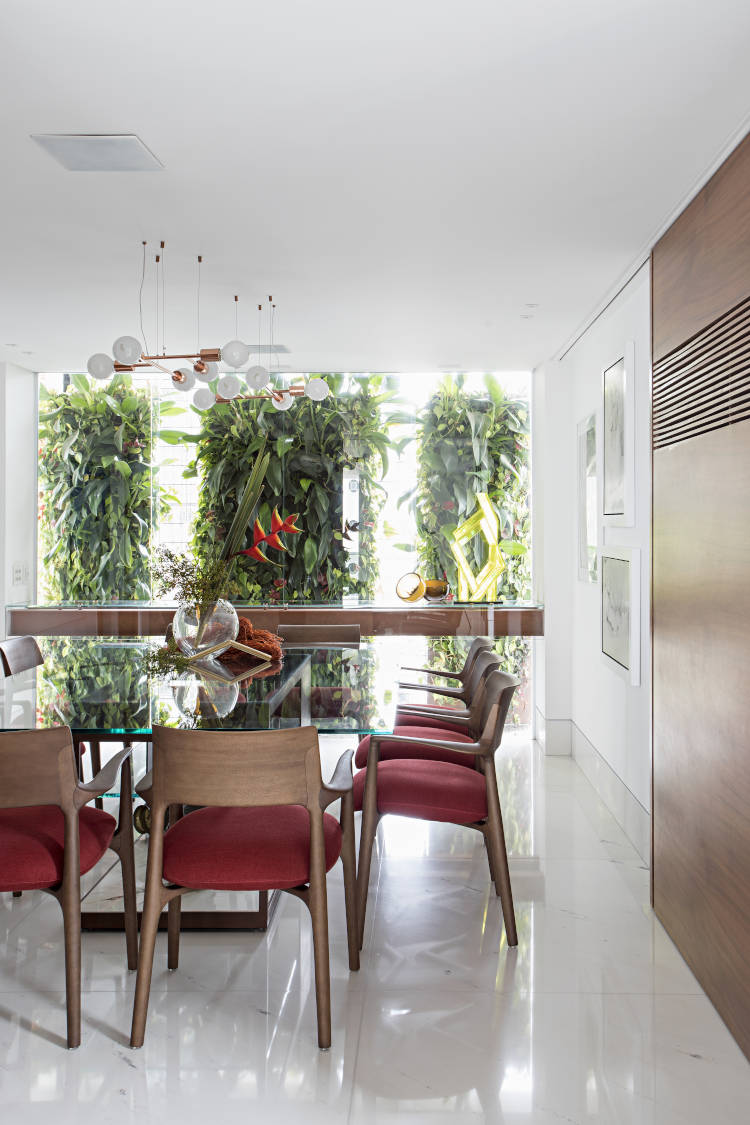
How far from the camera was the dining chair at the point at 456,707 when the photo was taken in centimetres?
333

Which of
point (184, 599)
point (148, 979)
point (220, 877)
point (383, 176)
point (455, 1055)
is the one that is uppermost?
point (383, 176)

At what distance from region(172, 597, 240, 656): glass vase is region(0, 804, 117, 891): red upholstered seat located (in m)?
1.09

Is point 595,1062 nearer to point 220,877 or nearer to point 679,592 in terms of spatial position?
point 220,877

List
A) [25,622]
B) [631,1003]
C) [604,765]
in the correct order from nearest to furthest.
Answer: [631,1003] < [604,765] < [25,622]

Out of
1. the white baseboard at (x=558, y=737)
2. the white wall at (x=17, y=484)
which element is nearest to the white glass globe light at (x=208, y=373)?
the white wall at (x=17, y=484)

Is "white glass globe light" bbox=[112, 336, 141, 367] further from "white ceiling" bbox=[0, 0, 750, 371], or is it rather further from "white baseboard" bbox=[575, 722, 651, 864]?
"white baseboard" bbox=[575, 722, 651, 864]

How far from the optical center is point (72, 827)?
8.18ft

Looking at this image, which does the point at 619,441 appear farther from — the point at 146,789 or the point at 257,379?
the point at 146,789

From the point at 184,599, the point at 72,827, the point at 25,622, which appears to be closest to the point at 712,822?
the point at 72,827

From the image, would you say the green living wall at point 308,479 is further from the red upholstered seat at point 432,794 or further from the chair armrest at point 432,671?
the red upholstered seat at point 432,794

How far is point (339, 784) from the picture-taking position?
2637 millimetres

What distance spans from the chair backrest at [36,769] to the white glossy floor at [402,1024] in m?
0.73

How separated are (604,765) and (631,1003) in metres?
2.21

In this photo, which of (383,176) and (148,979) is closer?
(148,979)
